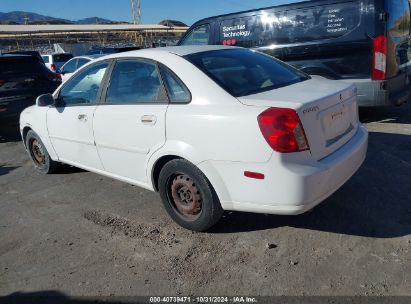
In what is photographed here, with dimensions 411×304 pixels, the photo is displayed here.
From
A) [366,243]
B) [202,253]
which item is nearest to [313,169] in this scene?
[366,243]

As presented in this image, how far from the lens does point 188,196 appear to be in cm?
357

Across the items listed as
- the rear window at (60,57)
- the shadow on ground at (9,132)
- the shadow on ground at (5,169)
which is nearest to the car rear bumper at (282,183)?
the shadow on ground at (5,169)

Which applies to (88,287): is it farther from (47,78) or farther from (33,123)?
(47,78)

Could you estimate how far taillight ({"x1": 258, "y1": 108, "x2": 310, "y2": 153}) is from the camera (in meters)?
2.88

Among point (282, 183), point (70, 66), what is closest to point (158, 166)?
point (282, 183)

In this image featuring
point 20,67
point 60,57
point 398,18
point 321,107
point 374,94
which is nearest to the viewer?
point 321,107

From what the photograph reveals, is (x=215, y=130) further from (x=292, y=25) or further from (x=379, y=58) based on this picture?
(x=292, y=25)

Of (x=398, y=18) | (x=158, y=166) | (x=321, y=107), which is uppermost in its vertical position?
(x=398, y=18)

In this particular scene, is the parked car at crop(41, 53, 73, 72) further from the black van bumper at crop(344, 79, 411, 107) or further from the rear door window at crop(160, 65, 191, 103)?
the rear door window at crop(160, 65, 191, 103)

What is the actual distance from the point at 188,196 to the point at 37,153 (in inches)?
125

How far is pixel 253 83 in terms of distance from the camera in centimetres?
357

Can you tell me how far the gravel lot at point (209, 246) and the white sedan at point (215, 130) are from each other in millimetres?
355

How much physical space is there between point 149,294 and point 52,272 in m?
0.90

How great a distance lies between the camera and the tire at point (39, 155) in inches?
215
